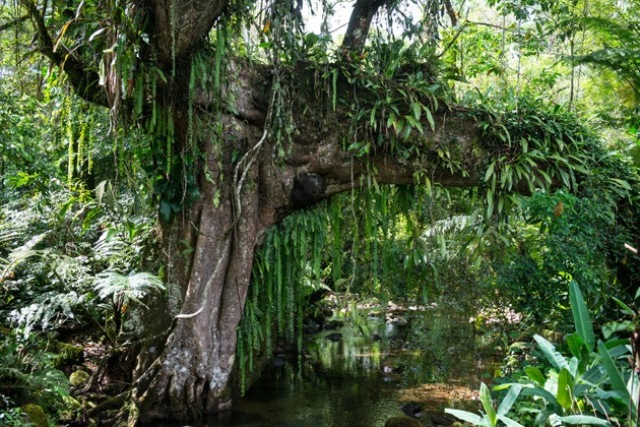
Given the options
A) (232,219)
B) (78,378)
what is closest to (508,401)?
(232,219)

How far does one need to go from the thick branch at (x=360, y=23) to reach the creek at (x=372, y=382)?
139 inches

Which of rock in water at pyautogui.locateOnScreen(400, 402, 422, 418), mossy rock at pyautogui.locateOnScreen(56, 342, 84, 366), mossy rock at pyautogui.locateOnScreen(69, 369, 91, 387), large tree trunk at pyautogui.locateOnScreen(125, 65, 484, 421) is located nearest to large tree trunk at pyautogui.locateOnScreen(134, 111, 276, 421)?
large tree trunk at pyautogui.locateOnScreen(125, 65, 484, 421)

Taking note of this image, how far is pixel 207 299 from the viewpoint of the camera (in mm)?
5711

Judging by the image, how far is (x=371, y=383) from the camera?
758cm

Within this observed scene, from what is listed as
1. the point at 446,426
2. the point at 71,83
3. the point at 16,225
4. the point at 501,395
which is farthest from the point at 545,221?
the point at 16,225

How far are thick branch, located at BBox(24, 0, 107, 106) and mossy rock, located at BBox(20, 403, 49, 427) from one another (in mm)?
3065

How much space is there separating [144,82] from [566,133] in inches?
175

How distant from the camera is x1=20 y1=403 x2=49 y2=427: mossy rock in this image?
4.59 metres

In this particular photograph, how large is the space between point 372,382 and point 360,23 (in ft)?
15.9

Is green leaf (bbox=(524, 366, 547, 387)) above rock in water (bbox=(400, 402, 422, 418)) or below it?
above

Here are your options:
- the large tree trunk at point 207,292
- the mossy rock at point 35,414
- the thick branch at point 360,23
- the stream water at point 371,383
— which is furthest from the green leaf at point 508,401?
the thick branch at point 360,23

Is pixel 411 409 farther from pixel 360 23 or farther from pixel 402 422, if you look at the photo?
pixel 360 23

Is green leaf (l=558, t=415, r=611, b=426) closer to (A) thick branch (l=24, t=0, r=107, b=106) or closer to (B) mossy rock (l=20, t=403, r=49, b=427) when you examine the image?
(B) mossy rock (l=20, t=403, r=49, b=427)

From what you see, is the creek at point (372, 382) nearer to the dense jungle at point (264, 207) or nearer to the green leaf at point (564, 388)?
the dense jungle at point (264, 207)
